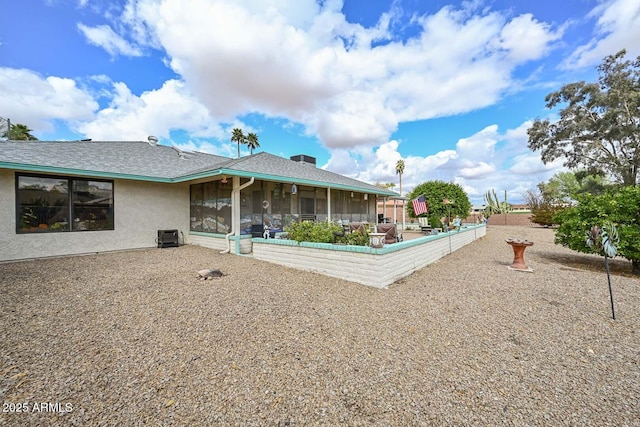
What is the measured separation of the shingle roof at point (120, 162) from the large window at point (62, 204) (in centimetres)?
61

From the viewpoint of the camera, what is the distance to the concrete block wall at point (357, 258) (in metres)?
5.20

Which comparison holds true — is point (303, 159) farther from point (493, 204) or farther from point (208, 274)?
point (493, 204)

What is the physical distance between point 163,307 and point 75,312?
1.18 metres

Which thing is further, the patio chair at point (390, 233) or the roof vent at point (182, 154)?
the roof vent at point (182, 154)

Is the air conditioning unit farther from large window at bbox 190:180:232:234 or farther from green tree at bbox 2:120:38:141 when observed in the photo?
green tree at bbox 2:120:38:141

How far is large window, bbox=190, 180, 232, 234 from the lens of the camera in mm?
9102

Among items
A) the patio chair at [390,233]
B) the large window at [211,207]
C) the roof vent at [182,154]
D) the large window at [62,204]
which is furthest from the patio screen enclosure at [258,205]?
the patio chair at [390,233]

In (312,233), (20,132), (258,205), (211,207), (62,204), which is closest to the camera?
(312,233)

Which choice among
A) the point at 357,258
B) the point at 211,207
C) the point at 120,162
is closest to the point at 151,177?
the point at 120,162

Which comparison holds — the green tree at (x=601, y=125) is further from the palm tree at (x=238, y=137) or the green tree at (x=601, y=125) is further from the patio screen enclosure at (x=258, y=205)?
the palm tree at (x=238, y=137)

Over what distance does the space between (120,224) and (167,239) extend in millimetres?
1537

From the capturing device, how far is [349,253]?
18.2ft

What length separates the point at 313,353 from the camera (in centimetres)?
285

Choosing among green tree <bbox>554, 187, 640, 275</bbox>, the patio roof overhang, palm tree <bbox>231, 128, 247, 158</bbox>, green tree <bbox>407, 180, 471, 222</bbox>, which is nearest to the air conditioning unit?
the patio roof overhang
